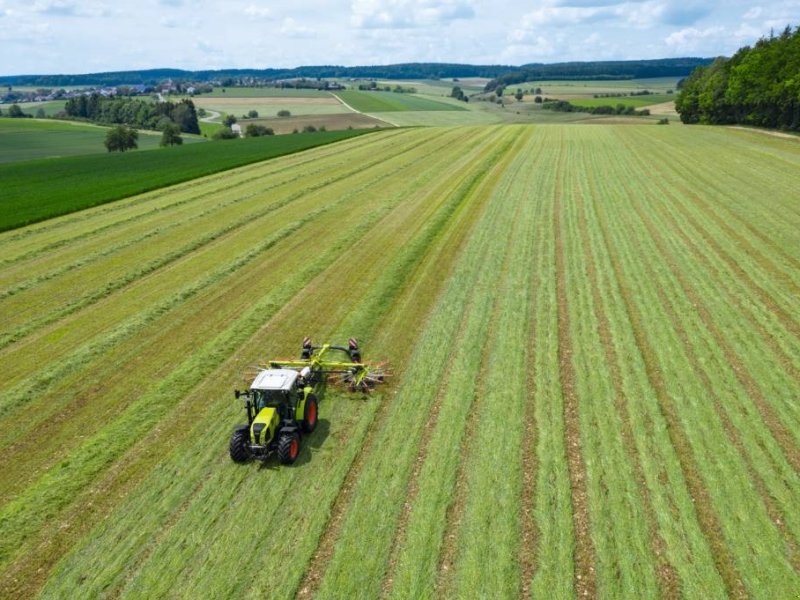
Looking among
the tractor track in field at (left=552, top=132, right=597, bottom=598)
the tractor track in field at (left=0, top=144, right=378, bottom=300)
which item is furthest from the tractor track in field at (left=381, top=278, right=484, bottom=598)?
the tractor track in field at (left=0, top=144, right=378, bottom=300)

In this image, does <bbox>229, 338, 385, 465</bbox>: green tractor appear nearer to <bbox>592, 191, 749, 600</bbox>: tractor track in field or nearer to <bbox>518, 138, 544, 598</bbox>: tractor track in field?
<bbox>518, 138, 544, 598</bbox>: tractor track in field

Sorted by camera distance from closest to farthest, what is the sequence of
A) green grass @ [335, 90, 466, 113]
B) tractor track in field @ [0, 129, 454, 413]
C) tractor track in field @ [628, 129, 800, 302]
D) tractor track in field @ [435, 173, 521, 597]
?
tractor track in field @ [435, 173, 521, 597] < tractor track in field @ [0, 129, 454, 413] < tractor track in field @ [628, 129, 800, 302] < green grass @ [335, 90, 466, 113]

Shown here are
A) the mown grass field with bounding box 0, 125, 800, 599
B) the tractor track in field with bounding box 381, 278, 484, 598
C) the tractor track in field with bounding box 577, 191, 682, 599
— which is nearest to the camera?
the tractor track in field with bounding box 577, 191, 682, 599

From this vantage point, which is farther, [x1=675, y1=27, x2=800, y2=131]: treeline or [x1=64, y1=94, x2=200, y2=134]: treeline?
[x1=64, y1=94, x2=200, y2=134]: treeline

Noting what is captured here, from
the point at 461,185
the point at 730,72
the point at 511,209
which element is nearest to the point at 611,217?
the point at 511,209

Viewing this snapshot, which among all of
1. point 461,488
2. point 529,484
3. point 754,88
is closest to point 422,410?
point 461,488

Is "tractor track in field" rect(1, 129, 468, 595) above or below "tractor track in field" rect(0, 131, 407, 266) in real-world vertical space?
below

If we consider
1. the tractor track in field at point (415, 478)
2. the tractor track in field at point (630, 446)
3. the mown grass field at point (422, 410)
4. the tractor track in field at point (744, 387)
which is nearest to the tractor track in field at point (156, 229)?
the mown grass field at point (422, 410)

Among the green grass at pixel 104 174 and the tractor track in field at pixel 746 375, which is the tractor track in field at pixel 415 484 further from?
the green grass at pixel 104 174
